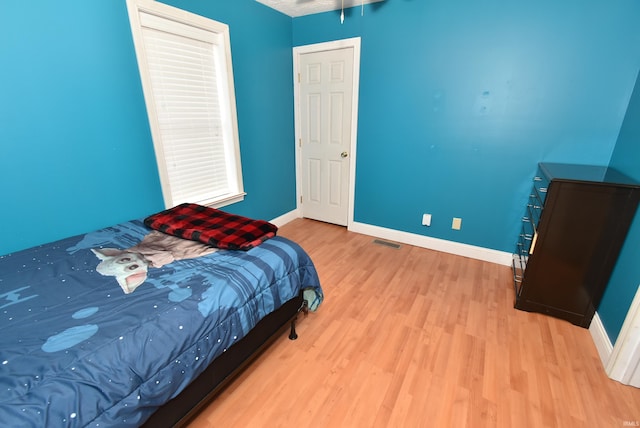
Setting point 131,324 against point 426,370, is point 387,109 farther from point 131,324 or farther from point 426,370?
point 131,324

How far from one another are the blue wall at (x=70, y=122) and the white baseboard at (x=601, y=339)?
3227mm

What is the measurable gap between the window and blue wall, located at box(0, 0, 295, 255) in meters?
0.08

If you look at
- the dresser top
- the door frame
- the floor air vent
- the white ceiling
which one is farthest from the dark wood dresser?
the white ceiling

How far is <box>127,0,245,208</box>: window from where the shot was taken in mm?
2094

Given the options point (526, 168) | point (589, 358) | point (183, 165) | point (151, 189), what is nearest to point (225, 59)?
point (183, 165)

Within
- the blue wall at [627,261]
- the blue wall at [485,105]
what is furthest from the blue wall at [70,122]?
the blue wall at [627,261]

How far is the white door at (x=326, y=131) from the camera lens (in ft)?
10.6

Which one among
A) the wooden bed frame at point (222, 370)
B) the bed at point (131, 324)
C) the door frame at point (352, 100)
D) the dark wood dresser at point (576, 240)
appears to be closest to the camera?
the bed at point (131, 324)

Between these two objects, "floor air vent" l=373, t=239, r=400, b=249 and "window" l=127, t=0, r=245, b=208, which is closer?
"window" l=127, t=0, r=245, b=208

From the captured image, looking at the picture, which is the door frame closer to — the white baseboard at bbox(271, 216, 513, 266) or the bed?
the white baseboard at bbox(271, 216, 513, 266)

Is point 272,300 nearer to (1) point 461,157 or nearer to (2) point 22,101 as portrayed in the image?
(2) point 22,101

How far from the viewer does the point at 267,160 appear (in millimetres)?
3344

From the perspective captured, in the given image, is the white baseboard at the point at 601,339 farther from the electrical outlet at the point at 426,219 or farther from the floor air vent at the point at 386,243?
the floor air vent at the point at 386,243

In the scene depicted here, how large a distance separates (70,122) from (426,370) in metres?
2.64
